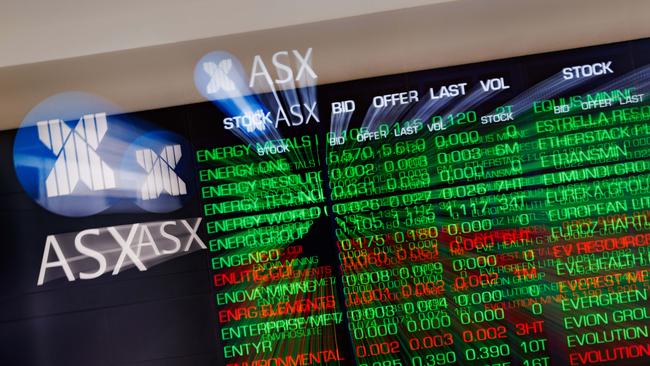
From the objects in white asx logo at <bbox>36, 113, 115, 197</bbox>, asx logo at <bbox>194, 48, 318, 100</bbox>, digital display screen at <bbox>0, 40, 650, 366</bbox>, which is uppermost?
asx logo at <bbox>194, 48, 318, 100</bbox>

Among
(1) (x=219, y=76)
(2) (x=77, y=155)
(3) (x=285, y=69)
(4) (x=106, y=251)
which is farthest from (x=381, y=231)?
(2) (x=77, y=155)

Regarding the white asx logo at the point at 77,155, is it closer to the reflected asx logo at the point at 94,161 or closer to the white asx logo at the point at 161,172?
the reflected asx logo at the point at 94,161

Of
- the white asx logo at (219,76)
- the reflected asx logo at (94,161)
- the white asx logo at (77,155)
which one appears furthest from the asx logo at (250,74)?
the white asx logo at (77,155)

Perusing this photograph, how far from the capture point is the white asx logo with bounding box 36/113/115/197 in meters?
2.47

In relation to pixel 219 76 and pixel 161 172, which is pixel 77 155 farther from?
pixel 219 76

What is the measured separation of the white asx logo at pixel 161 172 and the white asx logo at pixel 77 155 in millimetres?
145

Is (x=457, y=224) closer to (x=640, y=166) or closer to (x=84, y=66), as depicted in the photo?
(x=640, y=166)

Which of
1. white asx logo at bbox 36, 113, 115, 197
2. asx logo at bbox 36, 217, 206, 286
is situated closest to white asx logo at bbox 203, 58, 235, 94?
white asx logo at bbox 36, 113, 115, 197

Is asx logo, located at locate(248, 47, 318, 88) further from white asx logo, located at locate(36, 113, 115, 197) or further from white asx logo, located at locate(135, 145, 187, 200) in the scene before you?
white asx logo, located at locate(36, 113, 115, 197)

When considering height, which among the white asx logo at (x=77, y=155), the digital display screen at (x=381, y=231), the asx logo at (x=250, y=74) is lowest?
the digital display screen at (x=381, y=231)

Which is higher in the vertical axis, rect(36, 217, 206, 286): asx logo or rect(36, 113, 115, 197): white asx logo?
rect(36, 113, 115, 197): white asx logo

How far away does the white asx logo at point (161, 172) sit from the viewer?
97.3 inches

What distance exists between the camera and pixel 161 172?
2477 millimetres

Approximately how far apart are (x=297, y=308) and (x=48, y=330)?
106 cm
